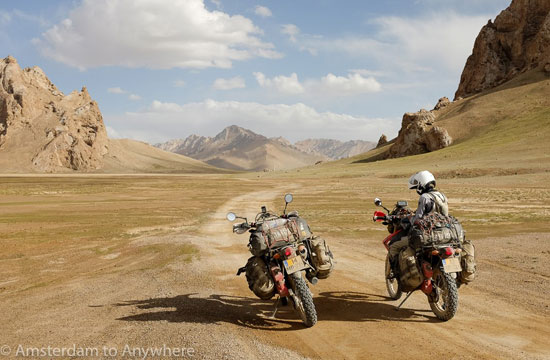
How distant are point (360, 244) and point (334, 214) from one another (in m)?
10.6

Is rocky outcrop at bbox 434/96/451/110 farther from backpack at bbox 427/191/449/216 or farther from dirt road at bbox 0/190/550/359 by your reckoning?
backpack at bbox 427/191/449/216

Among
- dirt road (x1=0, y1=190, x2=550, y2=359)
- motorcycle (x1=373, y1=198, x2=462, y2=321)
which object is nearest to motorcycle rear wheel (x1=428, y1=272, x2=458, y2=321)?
motorcycle (x1=373, y1=198, x2=462, y2=321)

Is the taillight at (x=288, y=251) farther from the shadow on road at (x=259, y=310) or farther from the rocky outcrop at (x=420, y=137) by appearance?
the rocky outcrop at (x=420, y=137)

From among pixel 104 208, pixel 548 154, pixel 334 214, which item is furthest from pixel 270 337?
pixel 548 154

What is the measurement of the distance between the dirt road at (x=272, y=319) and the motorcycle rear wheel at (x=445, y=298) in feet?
0.79

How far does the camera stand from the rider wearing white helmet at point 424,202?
25.7ft

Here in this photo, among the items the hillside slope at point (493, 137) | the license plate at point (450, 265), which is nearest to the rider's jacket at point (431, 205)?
the license plate at point (450, 265)

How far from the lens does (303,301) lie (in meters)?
7.33

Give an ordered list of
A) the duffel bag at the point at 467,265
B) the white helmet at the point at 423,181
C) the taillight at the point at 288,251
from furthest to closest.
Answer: the white helmet at the point at 423,181, the duffel bag at the point at 467,265, the taillight at the point at 288,251

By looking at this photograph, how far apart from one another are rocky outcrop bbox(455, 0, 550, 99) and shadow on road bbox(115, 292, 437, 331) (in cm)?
16126

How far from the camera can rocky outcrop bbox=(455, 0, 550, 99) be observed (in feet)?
472

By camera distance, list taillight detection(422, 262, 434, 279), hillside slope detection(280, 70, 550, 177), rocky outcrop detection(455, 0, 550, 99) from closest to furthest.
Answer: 1. taillight detection(422, 262, 434, 279)
2. hillside slope detection(280, 70, 550, 177)
3. rocky outcrop detection(455, 0, 550, 99)

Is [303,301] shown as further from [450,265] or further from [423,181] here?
[423,181]

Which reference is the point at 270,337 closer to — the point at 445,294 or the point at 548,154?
the point at 445,294
